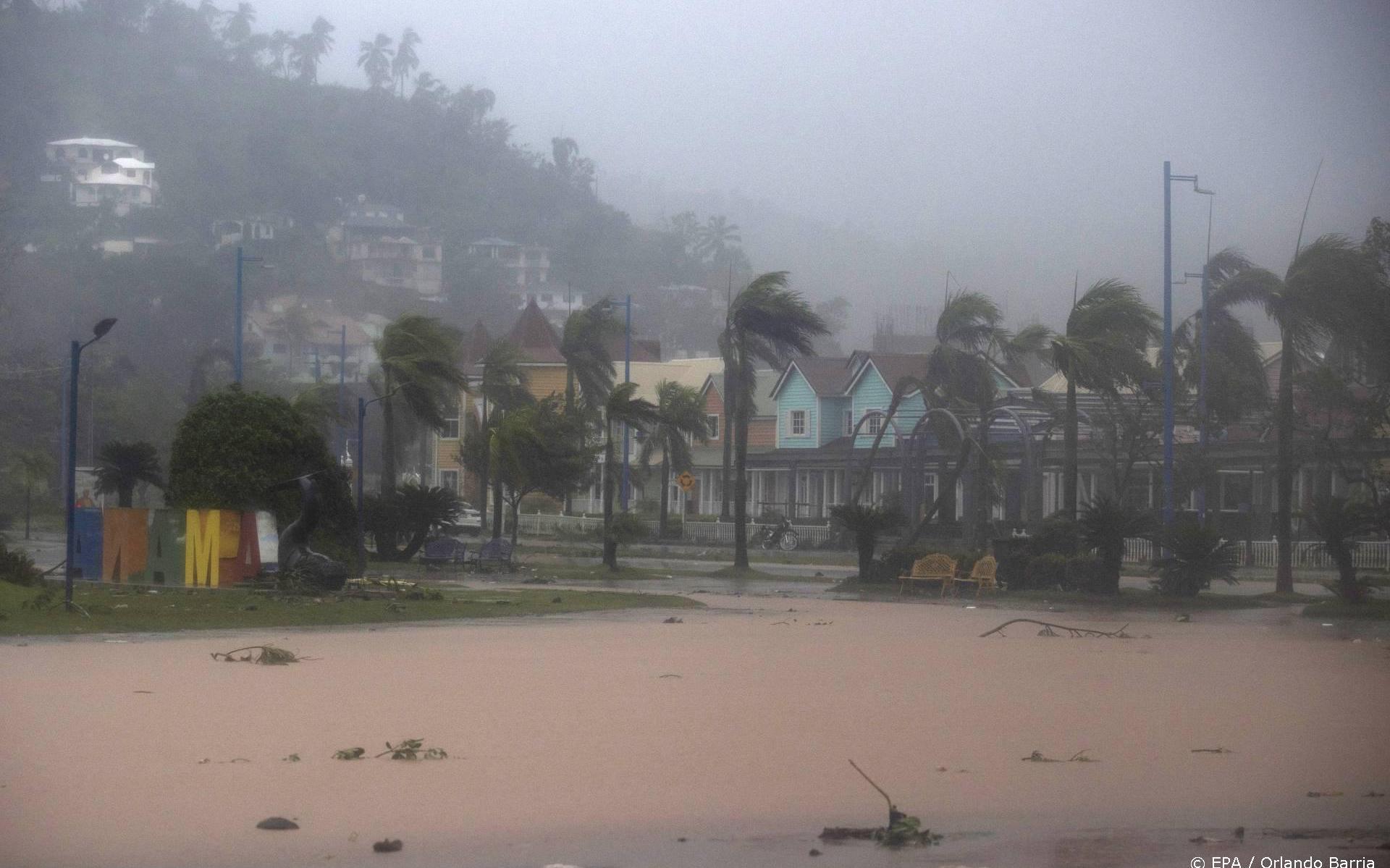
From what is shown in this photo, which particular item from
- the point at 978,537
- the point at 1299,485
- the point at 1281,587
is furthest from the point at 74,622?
the point at 1299,485

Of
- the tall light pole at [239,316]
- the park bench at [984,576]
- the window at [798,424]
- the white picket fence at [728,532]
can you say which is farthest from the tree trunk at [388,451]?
the window at [798,424]

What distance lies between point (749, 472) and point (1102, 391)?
3793 cm

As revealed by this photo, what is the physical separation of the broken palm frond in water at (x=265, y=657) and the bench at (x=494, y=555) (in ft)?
68.7

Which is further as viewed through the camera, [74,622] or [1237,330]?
[1237,330]

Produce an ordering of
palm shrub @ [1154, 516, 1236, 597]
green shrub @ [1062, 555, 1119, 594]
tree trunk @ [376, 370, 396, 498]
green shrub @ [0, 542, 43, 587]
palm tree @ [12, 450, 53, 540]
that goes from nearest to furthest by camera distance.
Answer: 1. green shrub @ [0, 542, 43, 587]
2. palm shrub @ [1154, 516, 1236, 597]
3. green shrub @ [1062, 555, 1119, 594]
4. tree trunk @ [376, 370, 396, 498]
5. palm tree @ [12, 450, 53, 540]

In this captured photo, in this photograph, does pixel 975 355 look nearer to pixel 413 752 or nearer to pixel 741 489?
pixel 741 489

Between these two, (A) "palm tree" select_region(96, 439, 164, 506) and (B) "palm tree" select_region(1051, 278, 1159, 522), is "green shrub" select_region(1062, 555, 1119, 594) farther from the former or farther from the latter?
(A) "palm tree" select_region(96, 439, 164, 506)

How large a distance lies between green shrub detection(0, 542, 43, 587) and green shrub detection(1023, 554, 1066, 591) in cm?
1807

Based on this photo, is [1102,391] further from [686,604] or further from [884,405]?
[884,405]

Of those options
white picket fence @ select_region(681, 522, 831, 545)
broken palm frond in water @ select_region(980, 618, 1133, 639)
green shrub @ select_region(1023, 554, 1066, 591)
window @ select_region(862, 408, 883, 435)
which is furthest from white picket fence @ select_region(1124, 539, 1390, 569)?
broken palm frond in water @ select_region(980, 618, 1133, 639)

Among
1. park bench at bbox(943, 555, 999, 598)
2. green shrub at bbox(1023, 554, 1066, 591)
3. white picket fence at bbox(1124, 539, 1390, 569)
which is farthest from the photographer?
white picket fence at bbox(1124, 539, 1390, 569)

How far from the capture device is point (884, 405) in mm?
70188

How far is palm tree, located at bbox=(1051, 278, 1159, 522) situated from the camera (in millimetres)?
33531

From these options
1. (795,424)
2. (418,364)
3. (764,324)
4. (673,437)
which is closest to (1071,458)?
(764,324)
